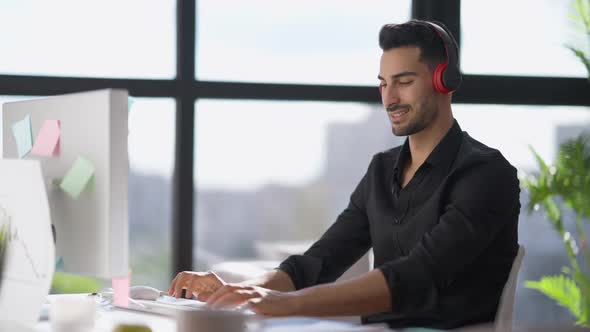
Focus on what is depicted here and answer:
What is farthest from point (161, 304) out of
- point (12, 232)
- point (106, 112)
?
point (106, 112)

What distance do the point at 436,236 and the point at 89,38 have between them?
2.09 meters

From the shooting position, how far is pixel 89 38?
3.40 metres

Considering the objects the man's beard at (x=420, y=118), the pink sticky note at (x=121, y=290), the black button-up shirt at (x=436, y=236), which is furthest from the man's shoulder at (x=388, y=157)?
the pink sticky note at (x=121, y=290)

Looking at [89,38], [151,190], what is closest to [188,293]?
[151,190]

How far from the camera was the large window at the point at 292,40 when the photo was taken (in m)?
3.51

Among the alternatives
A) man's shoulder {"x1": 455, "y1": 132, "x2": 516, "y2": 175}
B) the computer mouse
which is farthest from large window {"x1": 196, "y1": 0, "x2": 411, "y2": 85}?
the computer mouse

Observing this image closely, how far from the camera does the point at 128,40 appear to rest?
3436 millimetres

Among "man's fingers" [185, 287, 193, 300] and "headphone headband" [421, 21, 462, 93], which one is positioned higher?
"headphone headband" [421, 21, 462, 93]

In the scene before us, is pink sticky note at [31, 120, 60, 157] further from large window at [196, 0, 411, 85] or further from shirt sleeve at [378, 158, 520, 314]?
large window at [196, 0, 411, 85]

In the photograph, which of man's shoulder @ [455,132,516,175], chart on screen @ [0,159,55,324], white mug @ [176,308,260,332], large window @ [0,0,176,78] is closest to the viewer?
white mug @ [176,308,260,332]

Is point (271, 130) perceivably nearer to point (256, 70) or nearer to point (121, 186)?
point (256, 70)

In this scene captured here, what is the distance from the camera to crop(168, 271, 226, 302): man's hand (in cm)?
179

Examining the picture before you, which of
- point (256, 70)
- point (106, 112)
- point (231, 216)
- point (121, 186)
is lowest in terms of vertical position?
point (231, 216)

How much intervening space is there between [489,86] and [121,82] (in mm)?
1669
